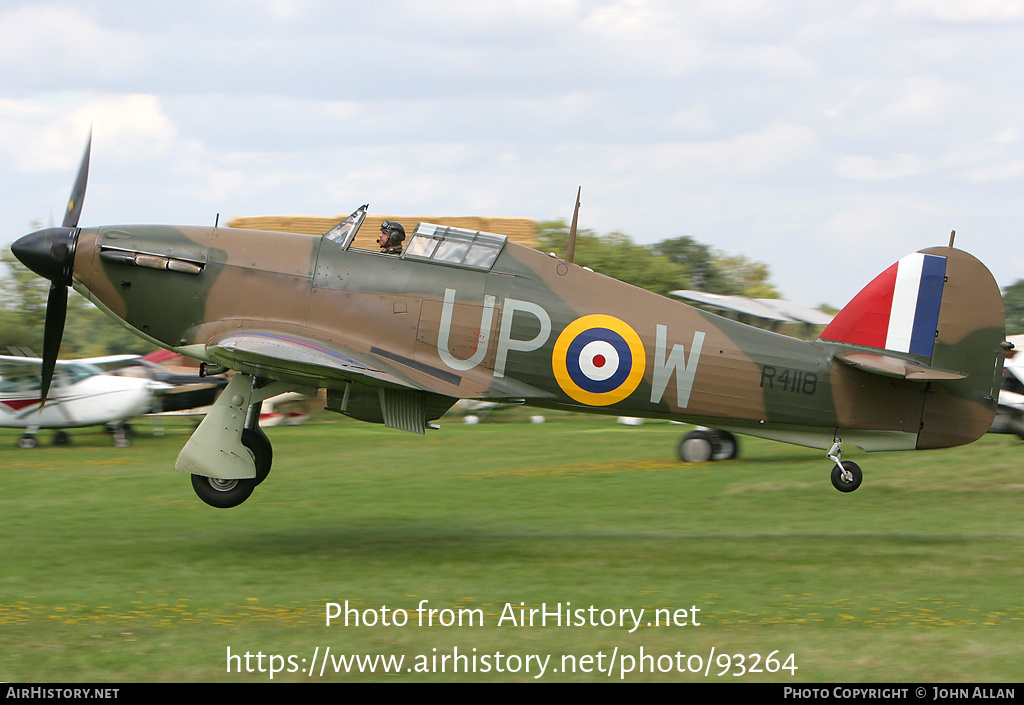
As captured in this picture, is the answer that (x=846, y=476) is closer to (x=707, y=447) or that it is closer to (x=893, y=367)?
(x=893, y=367)

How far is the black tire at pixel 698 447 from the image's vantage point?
18641mm

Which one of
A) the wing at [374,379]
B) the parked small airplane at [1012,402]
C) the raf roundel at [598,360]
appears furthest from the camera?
the parked small airplane at [1012,402]

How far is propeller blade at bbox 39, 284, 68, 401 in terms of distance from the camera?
10648mm

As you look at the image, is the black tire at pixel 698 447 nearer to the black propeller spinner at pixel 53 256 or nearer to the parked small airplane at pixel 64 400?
the black propeller spinner at pixel 53 256

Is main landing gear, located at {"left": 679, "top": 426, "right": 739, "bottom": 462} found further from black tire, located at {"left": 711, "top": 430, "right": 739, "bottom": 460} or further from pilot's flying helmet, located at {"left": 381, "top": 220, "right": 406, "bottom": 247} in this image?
pilot's flying helmet, located at {"left": 381, "top": 220, "right": 406, "bottom": 247}

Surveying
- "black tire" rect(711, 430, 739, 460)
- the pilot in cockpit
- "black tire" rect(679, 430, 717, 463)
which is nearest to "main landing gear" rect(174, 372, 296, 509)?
the pilot in cockpit

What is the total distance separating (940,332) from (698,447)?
8348 mm

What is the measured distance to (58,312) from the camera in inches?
425

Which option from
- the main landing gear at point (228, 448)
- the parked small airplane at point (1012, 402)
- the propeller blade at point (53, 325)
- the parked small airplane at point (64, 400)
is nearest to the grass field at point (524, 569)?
the main landing gear at point (228, 448)

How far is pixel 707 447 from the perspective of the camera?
18672mm

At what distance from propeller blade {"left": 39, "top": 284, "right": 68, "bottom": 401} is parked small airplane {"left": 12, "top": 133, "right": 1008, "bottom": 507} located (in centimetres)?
9

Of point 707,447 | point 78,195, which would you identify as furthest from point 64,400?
point 707,447

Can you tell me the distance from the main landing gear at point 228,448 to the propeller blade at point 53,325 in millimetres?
2048
